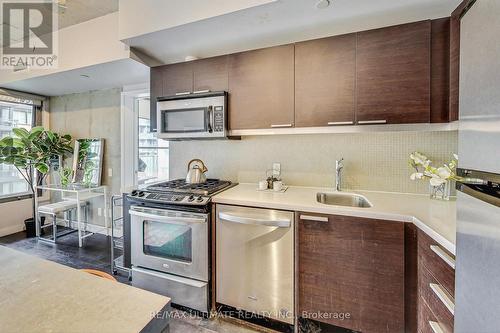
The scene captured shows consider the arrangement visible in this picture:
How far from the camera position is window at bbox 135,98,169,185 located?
3.60m

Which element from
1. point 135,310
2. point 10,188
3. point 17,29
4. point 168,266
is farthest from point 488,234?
point 10,188

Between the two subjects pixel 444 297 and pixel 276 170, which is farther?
pixel 276 170

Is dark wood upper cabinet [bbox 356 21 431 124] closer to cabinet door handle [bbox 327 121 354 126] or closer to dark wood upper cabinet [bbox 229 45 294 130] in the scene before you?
cabinet door handle [bbox 327 121 354 126]

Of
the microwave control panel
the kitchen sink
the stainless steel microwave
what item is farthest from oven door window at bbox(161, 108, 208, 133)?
the kitchen sink

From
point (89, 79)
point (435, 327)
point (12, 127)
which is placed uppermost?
point (89, 79)

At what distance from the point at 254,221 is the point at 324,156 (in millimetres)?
1037

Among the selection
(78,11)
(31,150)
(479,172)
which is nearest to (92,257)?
(31,150)

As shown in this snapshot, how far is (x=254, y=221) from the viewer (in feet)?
5.55

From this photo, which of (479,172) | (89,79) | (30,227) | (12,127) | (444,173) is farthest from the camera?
(12,127)

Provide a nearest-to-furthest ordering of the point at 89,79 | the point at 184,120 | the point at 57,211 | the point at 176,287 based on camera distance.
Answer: the point at 176,287 → the point at 184,120 → the point at 89,79 → the point at 57,211

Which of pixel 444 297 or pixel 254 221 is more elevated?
pixel 254 221

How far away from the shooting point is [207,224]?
1.83 meters

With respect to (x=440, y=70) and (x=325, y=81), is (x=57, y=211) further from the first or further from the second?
(x=440, y=70)

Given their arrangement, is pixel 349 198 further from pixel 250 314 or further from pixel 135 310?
pixel 135 310
